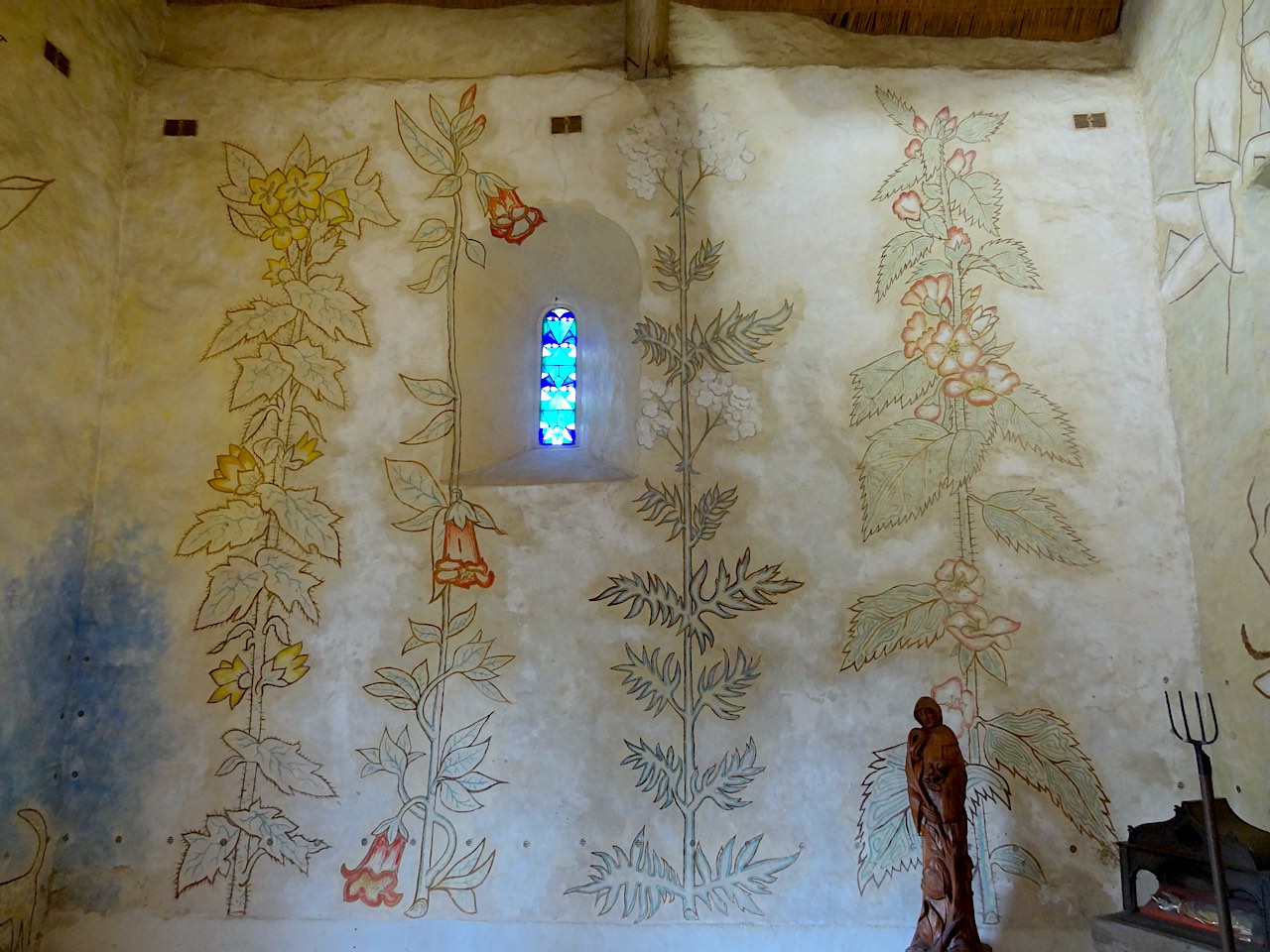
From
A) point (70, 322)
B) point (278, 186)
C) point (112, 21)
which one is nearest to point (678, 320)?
point (278, 186)

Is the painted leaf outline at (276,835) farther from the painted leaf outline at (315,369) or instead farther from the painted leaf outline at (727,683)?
the painted leaf outline at (315,369)

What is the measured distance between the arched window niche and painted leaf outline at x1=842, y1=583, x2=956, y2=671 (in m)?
1.18

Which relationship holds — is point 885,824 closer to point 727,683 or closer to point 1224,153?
point 727,683

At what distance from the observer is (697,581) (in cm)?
393

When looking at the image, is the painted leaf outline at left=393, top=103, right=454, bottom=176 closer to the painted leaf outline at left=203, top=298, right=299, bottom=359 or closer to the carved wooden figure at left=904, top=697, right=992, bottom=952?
the painted leaf outline at left=203, top=298, right=299, bottom=359

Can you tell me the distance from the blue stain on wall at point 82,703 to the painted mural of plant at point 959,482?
9.23 ft

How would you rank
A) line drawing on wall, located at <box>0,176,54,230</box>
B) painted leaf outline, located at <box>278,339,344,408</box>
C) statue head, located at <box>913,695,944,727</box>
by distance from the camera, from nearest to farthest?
statue head, located at <box>913,695,944,727</box>
line drawing on wall, located at <box>0,176,54,230</box>
painted leaf outline, located at <box>278,339,344,408</box>

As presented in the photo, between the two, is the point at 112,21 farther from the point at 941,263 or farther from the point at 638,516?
the point at 941,263

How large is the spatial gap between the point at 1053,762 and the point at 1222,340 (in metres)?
1.69

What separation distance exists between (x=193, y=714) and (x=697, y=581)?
81.7 inches

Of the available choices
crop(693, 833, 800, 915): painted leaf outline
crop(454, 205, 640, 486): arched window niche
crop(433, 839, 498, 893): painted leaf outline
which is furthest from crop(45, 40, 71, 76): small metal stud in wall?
crop(693, 833, 800, 915): painted leaf outline

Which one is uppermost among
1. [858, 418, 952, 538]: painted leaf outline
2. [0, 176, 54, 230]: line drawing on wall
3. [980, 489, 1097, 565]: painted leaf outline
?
[0, 176, 54, 230]: line drawing on wall

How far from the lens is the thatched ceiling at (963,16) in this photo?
4.47 meters

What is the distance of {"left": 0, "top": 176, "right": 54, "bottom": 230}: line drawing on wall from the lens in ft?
12.4
